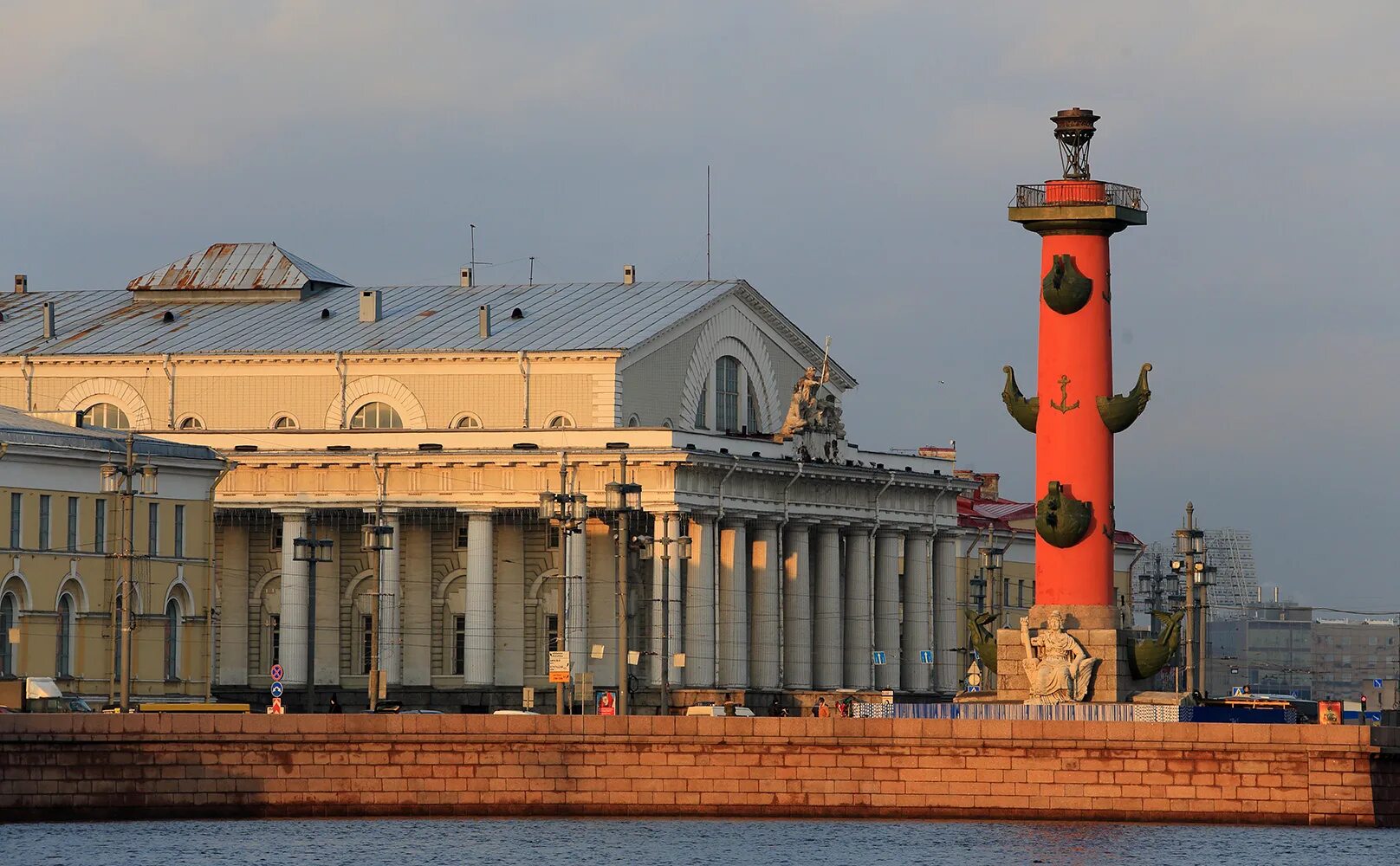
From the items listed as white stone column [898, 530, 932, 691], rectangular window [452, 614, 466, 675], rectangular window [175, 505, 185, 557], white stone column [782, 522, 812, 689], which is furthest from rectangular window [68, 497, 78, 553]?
white stone column [898, 530, 932, 691]

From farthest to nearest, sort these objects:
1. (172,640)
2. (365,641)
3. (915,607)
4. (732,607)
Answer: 1. (915,607)
2. (365,641)
3. (732,607)
4. (172,640)

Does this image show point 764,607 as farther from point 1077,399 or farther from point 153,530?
point 1077,399

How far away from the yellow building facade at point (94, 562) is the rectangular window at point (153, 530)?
→ 23 mm

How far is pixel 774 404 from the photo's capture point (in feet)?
404

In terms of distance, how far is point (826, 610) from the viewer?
118m

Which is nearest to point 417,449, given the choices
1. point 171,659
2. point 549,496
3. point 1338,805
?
point 171,659

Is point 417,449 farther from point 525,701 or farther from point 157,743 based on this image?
point 157,743

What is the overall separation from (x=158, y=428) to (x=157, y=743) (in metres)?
48.8

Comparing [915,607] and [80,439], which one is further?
[915,607]

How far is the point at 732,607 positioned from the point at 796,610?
185 inches

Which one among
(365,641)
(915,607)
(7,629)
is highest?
(915,607)

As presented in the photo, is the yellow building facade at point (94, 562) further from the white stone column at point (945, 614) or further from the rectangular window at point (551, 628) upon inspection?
the white stone column at point (945, 614)

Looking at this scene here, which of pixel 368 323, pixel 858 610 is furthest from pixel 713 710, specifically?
pixel 368 323

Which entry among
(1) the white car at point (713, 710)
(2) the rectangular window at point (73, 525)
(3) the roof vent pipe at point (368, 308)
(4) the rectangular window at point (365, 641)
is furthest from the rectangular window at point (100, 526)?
(3) the roof vent pipe at point (368, 308)
